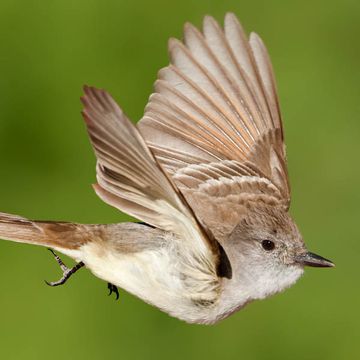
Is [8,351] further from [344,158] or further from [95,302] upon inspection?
[344,158]

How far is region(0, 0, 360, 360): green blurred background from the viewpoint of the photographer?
19.6ft

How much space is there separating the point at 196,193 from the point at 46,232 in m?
0.58

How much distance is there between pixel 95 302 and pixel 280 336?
0.94 meters

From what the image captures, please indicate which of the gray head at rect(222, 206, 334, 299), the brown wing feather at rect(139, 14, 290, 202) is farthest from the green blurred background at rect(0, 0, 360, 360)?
the gray head at rect(222, 206, 334, 299)

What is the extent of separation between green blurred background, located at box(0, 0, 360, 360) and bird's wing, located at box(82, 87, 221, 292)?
1.96 meters

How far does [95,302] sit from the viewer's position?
5.99 metres

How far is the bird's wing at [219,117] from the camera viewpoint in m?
4.75

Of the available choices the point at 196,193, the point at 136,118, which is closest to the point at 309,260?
the point at 196,193

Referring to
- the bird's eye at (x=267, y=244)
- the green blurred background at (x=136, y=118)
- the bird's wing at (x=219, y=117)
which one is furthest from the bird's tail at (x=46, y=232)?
the green blurred background at (x=136, y=118)

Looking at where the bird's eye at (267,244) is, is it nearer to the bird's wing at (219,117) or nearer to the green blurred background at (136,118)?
the bird's wing at (219,117)

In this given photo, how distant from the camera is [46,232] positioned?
4.44m

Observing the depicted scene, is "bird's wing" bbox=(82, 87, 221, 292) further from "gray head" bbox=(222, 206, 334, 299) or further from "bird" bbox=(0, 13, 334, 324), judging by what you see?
"gray head" bbox=(222, 206, 334, 299)

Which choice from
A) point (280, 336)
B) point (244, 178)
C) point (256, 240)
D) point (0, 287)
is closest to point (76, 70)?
point (0, 287)

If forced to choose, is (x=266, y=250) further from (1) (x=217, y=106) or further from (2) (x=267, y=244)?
(1) (x=217, y=106)
